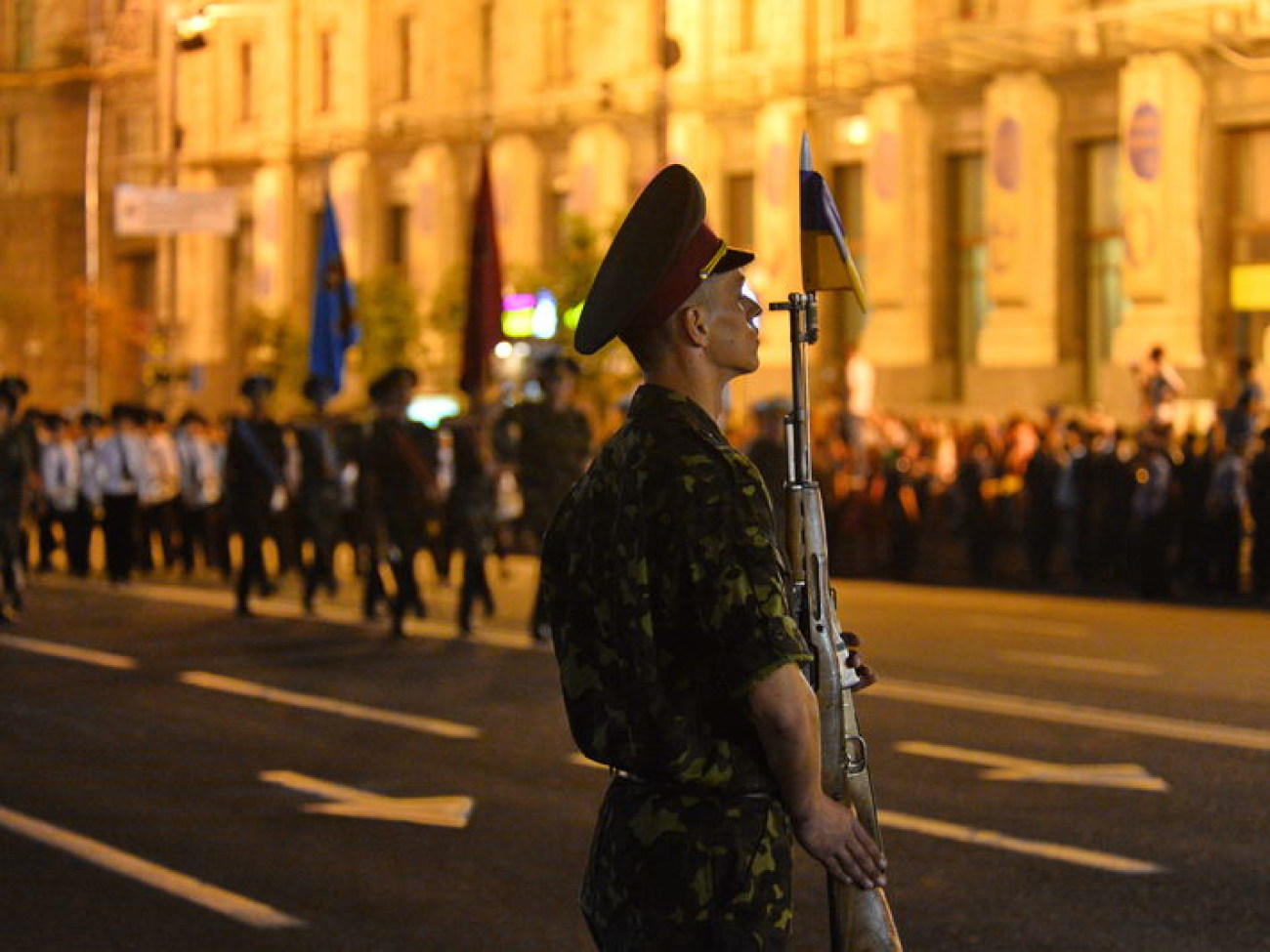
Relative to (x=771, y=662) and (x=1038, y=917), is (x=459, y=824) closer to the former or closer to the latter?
(x=1038, y=917)

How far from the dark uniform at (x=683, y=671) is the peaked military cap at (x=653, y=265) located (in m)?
0.13

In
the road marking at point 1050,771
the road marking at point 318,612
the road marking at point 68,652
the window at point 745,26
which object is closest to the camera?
the road marking at point 1050,771

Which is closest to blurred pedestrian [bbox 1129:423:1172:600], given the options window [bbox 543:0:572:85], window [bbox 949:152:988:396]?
window [bbox 949:152:988:396]

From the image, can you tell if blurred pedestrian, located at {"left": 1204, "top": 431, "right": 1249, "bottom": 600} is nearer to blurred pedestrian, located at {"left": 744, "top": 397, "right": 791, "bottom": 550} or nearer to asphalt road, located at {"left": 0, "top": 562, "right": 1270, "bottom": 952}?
asphalt road, located at {"left": 0, "top": 562, "right": 1270, "bottom": 952}

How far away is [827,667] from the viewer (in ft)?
14.3

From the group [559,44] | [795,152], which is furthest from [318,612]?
[559,44]

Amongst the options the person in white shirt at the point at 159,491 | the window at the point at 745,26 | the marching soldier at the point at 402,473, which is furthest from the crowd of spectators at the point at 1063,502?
the window at the point at 745,26

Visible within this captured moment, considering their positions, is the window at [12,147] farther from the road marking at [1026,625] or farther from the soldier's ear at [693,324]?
the soldier's ear at [693,324]

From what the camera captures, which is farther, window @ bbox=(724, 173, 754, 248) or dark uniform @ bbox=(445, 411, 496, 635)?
window @ bbox=(724, 173, 754, 248)

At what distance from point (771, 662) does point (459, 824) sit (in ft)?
19.8

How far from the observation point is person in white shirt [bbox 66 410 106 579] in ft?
89.3

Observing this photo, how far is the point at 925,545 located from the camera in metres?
27.4

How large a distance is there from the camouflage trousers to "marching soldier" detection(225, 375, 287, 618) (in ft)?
54.4

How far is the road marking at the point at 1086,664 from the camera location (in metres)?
15.3
